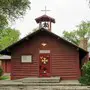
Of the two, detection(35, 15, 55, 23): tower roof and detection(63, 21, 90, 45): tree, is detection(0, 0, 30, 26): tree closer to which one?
detection(35, 15, 55, 23): tower roof

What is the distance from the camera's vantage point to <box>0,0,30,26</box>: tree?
27.6 metres

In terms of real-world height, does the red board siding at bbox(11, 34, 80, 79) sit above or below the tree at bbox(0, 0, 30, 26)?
below

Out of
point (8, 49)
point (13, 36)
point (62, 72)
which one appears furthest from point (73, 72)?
point (13, 36)

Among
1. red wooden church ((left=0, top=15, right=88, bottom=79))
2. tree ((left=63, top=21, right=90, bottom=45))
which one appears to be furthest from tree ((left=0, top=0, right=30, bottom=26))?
tree ((left=63, top=21, right=90, bottom=45))

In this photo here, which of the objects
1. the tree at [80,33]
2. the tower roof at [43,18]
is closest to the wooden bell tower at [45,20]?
the tower roof at [43,18]

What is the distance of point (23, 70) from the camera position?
96.1ft

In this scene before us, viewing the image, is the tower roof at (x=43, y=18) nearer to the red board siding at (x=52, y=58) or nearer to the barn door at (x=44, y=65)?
the red board siding at (x=52, y=58)

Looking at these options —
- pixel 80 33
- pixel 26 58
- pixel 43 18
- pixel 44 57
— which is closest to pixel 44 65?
pixel 44 57

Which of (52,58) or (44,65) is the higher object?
(52,58)

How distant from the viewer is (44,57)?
95.5 ft

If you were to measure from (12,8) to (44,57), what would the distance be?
5.08 meters

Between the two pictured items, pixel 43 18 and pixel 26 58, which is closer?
pixel 26 58

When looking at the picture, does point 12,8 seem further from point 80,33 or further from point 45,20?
point 80,33

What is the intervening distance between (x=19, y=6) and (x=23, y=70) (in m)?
5.64
